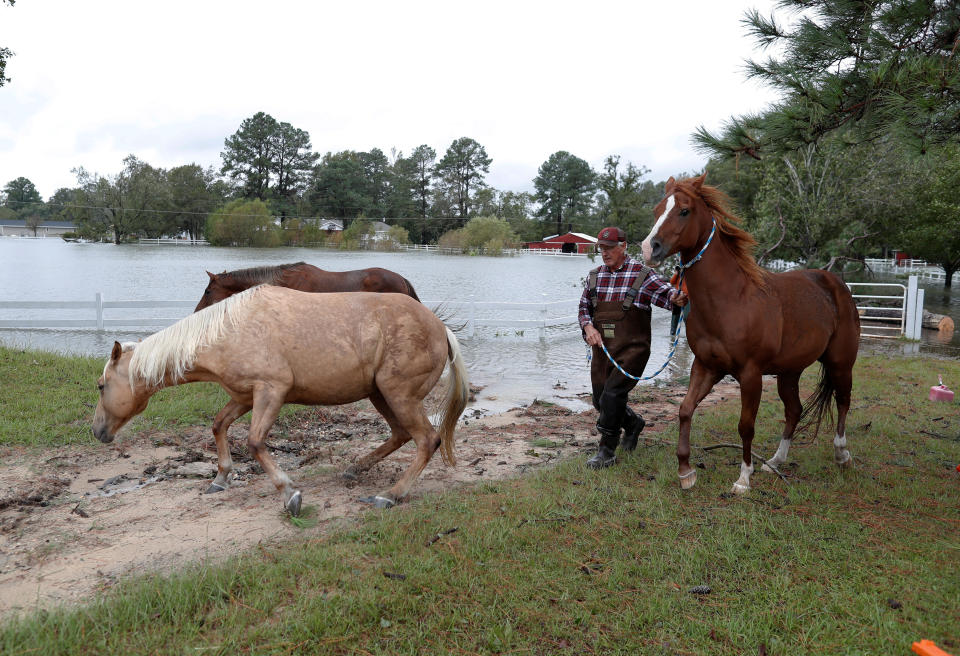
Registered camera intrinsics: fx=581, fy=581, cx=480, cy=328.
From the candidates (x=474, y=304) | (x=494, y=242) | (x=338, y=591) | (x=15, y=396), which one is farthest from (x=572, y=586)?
(x=494, y=242)

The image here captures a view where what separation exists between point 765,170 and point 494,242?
47566 mm

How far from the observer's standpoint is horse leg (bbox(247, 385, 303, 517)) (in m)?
4.11

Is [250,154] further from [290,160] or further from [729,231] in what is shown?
[729,231]

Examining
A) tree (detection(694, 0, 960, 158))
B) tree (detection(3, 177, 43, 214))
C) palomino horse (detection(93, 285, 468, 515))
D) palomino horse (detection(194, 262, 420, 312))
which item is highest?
tree (detection(3, 177, 43, 214))

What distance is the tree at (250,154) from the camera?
239ft

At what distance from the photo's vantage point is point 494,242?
6894 centimetres

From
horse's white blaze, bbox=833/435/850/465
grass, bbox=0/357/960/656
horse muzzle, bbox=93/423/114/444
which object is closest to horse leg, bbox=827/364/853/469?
horse's white blaze, bbox=833/435/850/465

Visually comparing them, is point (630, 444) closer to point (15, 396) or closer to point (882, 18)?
point (882, 18)

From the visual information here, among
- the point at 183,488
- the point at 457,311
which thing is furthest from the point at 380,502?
the point at 457,311

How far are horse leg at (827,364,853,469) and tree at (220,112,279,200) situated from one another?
75423 millimetres

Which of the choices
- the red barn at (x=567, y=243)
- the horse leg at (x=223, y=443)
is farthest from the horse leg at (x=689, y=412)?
the red barn at (x=567, y=243)

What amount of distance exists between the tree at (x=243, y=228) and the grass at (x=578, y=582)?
5639 cm

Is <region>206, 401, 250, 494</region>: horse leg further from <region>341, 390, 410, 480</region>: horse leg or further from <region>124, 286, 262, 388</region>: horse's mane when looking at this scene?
<region>341, 390, 410, 480</region>: horse leg

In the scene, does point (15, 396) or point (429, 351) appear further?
point (15, 396)
